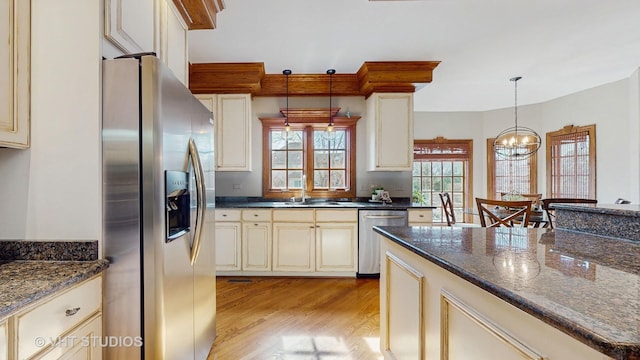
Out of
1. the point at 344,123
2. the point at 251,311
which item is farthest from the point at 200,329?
the point at 344,123

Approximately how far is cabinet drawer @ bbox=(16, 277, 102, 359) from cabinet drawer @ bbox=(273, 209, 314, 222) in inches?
90.9

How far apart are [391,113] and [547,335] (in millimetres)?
3282

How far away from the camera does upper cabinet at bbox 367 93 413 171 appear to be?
372 cm

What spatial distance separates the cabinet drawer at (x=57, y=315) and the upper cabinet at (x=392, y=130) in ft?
10.3

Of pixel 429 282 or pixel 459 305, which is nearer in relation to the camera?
pixel 459 305

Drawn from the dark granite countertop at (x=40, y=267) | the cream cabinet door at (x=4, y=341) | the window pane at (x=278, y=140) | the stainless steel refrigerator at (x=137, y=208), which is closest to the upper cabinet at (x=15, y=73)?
the stainless steel refrigerator at (x=137, y=208)

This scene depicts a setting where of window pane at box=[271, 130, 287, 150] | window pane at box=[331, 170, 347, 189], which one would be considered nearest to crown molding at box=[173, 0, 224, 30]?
window pane at box=[271, 130, 287, 150]

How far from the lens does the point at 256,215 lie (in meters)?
3.48

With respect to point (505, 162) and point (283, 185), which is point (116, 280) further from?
point (505, 162)

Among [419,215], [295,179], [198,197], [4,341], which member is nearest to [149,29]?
[198,197]

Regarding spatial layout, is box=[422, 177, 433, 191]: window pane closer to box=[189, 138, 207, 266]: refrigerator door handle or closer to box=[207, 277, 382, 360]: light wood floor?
box=[207, 277, 382, 360]: light wood floor

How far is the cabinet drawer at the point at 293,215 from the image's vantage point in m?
3.48

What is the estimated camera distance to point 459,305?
104cm

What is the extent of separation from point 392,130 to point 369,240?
4.63 feet
